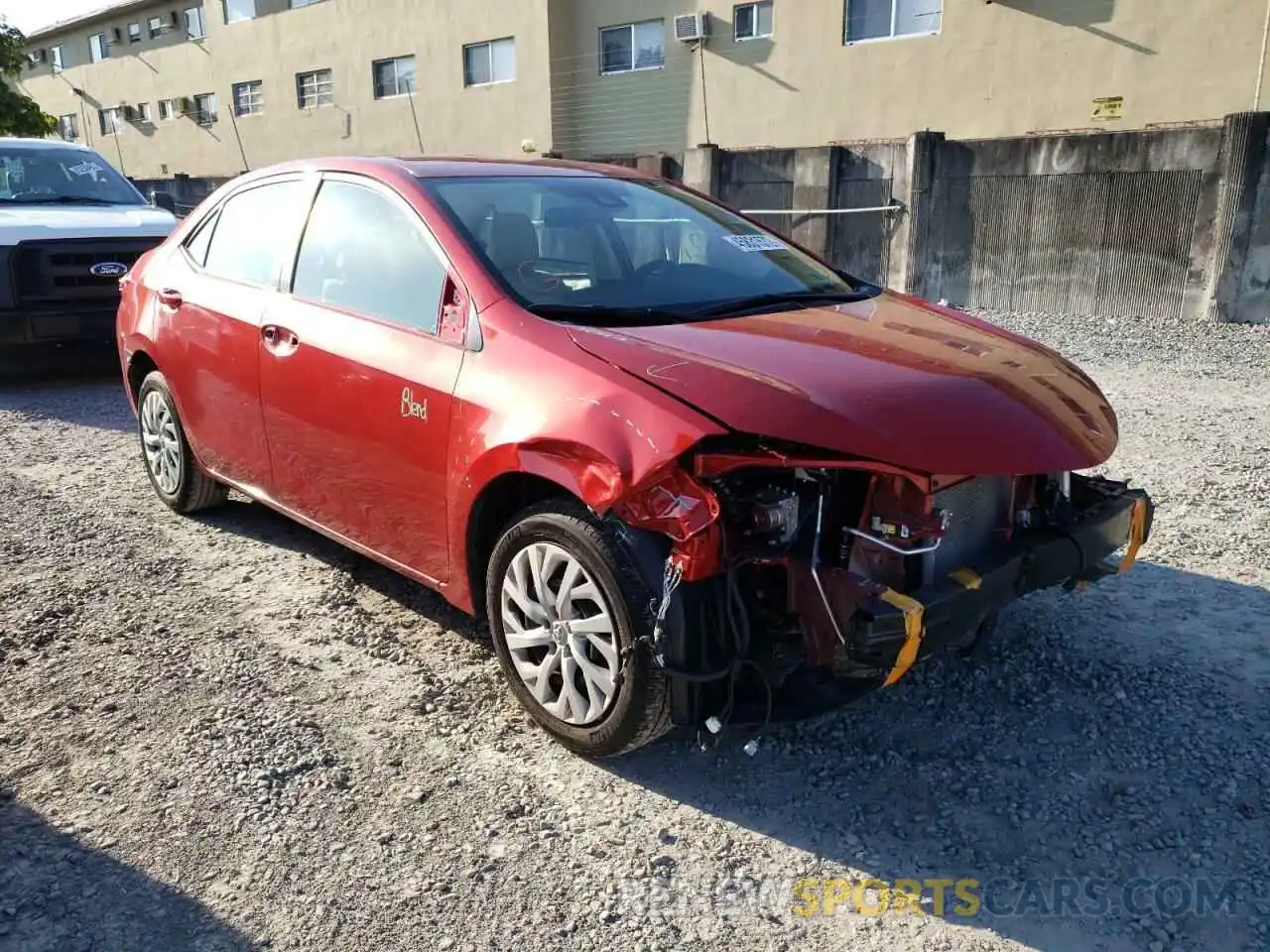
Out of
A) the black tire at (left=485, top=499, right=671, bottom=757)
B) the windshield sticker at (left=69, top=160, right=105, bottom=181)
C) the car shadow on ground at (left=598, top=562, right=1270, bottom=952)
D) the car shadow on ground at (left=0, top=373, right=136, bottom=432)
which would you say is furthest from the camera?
the windshield sticker at (left=69, top=160, right=105, bottom=181)

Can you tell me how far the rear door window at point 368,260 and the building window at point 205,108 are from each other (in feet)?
101

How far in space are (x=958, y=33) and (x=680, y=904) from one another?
1674 cm

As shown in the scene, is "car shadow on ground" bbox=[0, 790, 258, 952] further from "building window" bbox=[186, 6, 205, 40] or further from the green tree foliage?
"building window" bbox=[186, 6, 205, 40]

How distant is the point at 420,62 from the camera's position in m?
24.5

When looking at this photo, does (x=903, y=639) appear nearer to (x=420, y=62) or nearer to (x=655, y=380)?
(x=655, y=380)

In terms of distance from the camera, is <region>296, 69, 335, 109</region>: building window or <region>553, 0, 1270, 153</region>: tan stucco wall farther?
<region>296, 69, 335, 109</region>: building window

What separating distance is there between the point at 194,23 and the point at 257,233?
3130 centimetres

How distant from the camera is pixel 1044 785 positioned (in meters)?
2.97

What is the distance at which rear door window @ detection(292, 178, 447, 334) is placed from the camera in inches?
139

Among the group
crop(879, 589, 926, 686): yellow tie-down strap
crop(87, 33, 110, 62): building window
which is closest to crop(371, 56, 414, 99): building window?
crop(87, 33, 110, 62): building window

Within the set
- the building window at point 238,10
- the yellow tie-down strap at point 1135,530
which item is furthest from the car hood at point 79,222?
the building window at point 238,10

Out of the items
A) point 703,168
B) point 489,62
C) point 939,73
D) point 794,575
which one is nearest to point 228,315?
point 794,575

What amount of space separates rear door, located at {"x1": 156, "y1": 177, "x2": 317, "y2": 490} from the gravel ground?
0.62m

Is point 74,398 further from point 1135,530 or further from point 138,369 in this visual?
point 1135,530
